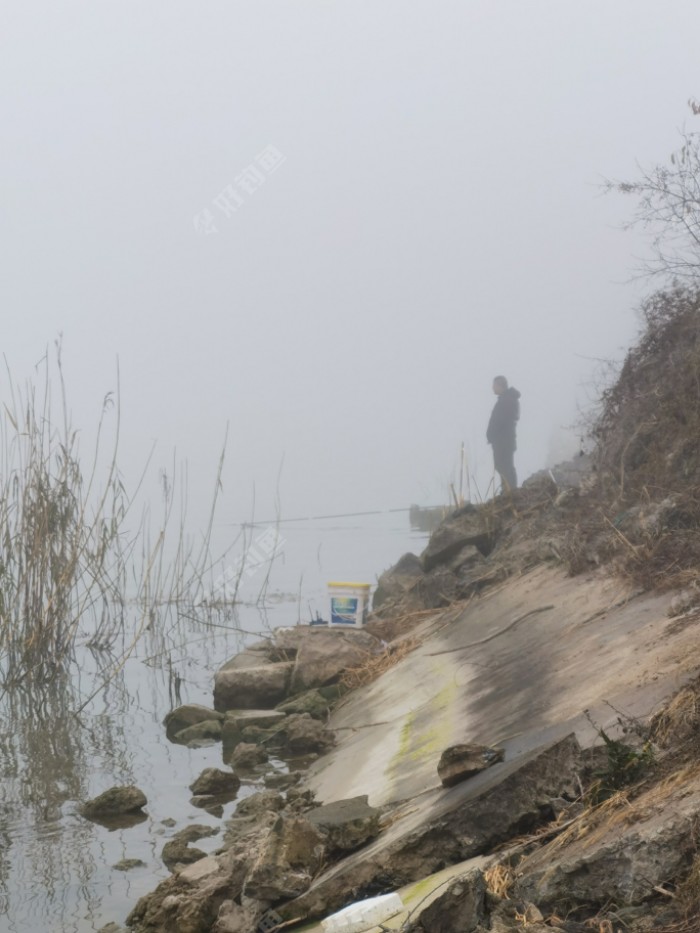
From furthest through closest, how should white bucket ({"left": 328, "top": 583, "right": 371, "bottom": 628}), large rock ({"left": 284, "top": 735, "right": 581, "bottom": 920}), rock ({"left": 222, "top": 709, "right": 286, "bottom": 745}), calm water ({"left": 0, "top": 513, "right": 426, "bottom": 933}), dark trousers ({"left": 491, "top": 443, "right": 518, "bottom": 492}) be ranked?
dark trousers ({"left": 491, "top": 443, "right": 518, "bottom": 492}) < white bucket ({"left": 328, "top": 583, "right": 371, "bottom": 628}) < rock ({"left": 222, "top": 709, "right": 286, "bottom": 745}) < calm water ({"left": 0, "top": 513, "right": 426, "bottom": 933}) < large rock ({"left": 284, "top": 735, "right": 581, "bottom": 920})

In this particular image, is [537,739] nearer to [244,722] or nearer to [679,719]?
[679,719]

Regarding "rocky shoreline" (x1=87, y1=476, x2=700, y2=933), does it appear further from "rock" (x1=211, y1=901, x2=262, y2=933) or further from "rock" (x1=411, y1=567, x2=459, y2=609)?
"rock" (x1=411, y1=567, x2=459, y2=609)

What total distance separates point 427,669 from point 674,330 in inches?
129

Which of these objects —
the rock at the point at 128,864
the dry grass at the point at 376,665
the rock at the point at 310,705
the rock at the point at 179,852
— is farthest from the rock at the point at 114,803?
the dry grass at the point at 376,665

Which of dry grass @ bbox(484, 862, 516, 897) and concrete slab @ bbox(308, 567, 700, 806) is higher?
concrete slab @ bbox(308, 567, 700, 806)

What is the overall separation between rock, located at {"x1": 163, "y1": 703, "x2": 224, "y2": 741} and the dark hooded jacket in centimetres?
712

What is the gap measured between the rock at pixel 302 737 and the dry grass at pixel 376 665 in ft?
2.66

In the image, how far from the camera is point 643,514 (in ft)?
21.4

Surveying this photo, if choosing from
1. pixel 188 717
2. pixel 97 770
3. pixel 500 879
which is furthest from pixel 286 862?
pixel 188 717

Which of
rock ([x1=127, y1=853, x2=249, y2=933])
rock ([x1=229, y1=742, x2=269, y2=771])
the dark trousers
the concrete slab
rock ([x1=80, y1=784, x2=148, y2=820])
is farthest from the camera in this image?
the dark trousers

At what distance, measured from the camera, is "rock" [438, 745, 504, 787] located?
3.98 m

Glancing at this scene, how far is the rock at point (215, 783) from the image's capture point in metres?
6.15

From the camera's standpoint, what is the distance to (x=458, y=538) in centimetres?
1016

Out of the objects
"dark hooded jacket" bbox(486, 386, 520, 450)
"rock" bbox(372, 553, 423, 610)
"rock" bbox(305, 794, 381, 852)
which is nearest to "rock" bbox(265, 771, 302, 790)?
"rock" bbox(305, 794, 381, 852)
